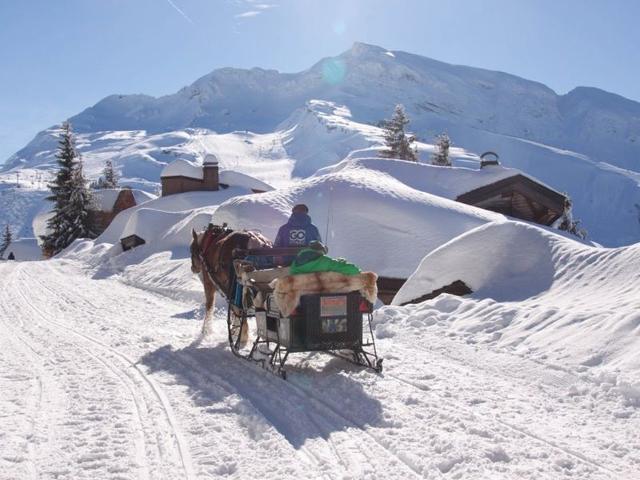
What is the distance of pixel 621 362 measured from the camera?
7.02 meters

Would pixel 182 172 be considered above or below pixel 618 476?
above

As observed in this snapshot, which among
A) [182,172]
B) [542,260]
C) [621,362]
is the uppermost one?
[182,172]

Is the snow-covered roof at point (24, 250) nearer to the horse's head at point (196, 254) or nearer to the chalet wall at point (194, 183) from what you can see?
the chalet wall at point (194, 183)

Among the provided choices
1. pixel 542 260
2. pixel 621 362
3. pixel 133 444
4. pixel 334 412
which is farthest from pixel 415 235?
pixel 133 444

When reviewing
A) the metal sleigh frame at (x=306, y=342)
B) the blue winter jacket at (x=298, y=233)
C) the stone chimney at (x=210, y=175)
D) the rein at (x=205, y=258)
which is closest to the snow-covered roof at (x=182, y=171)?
the stone chimney at (x=210, y=175)

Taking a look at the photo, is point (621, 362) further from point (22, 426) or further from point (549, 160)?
point (549, 160)

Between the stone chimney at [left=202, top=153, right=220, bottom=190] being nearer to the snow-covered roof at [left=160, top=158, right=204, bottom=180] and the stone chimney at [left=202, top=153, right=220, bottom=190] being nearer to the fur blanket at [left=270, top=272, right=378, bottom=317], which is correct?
the snow-covered roof at [left=160, top=158, right=204, bottom=180]

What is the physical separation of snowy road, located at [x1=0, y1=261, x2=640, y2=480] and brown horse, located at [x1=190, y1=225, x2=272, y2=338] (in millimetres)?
1412

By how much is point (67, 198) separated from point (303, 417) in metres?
50.1

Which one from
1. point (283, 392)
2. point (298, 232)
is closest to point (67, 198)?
point (298, 232)

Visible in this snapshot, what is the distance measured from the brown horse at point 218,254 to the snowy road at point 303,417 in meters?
1.41

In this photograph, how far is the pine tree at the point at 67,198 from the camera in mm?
50906

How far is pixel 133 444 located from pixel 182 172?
5395cm

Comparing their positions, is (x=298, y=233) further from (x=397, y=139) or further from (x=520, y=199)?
(x=397, y=139)
